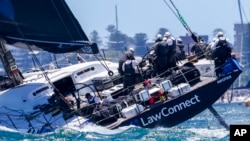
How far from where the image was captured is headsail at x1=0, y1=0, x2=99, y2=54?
Result: 24297 mm

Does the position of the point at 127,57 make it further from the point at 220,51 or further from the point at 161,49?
the point at 220,51

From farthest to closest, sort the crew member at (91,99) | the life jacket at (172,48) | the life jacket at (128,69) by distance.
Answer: the life jacket at (172,48) < the life jacket at (128,69) < the crew member at (91,99)

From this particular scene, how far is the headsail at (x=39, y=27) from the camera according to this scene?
957 inches

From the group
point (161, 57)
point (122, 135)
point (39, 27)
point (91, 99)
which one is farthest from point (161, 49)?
point (39, 27)

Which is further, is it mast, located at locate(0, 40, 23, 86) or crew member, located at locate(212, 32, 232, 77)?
mast, located at locate(0, 40, 23, 86)

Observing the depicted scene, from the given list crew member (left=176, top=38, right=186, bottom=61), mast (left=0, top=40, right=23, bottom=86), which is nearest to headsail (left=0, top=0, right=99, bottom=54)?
mast (left=0, top=40, right=23, bottom=86)

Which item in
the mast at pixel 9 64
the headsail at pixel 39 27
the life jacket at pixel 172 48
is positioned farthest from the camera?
the headsail at pixel 39 27

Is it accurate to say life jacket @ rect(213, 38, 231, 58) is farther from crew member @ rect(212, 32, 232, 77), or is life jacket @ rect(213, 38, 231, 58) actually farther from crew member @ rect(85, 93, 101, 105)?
crew member @ rect(85, 93, 101, 105)

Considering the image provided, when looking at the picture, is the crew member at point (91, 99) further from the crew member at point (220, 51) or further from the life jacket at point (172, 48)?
the crew member at point (220, 51)

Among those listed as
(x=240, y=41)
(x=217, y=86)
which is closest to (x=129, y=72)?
(x=217, y=86)

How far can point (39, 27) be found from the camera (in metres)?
24.4

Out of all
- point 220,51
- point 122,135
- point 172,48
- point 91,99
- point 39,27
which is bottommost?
point 122,135

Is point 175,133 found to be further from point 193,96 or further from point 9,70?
point 9,70

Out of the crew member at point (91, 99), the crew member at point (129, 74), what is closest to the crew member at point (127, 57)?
the crew member at point (129, 74)
